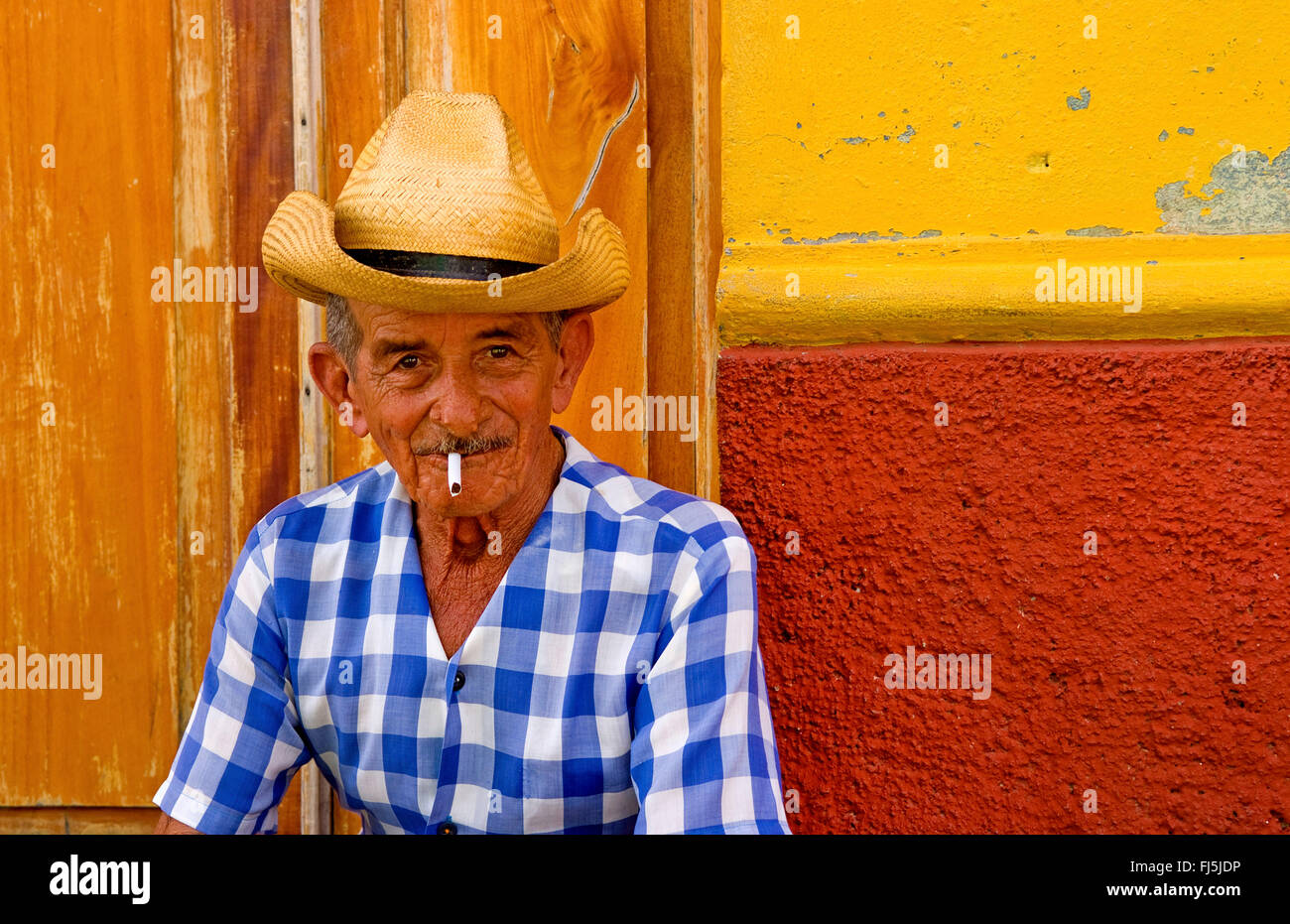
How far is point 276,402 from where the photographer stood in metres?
2.23

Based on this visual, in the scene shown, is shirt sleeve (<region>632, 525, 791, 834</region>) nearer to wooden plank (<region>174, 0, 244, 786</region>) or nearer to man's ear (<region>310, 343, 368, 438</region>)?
man's ear (<region>310, 343, 368, 438</region>)

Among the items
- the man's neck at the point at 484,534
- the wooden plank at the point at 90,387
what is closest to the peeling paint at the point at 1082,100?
the man's neck at the point at 484,534

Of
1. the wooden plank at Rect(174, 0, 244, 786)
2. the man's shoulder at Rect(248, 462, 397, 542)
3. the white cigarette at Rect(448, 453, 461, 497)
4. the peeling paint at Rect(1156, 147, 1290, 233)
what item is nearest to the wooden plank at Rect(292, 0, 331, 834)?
the wooden plank at Rect(174, 0, 244, 786)

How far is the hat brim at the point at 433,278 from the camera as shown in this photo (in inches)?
58.7

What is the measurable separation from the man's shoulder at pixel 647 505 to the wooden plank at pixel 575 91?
1.48 ft

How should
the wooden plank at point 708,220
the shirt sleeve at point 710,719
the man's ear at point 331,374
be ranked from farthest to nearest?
the wooden plank at point 708,220
the man's ear at point 331,374
the shirt sleeve at point 710,719

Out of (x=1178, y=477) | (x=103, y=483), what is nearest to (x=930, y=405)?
(x=1178, y=477)

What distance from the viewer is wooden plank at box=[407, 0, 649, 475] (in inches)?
83.5

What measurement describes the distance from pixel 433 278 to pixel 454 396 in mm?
164

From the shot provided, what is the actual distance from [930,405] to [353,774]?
3.60 feet

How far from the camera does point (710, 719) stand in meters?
1.48

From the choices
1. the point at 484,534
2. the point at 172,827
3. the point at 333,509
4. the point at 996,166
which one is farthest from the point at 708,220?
the point at 172,827

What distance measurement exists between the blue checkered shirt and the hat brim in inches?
11.9

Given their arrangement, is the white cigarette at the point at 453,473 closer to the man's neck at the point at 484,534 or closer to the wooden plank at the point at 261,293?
the man's neck at the point at 484,534
